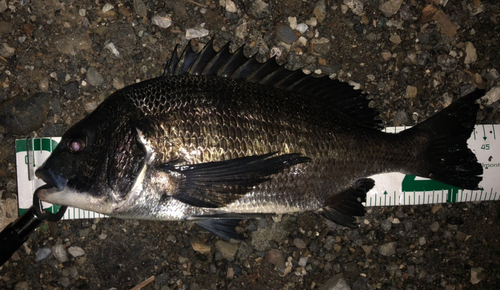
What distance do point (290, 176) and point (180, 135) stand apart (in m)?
0.83

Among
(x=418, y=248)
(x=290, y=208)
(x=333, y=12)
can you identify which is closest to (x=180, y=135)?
(x=290, y=208)

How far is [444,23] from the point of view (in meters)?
3.06

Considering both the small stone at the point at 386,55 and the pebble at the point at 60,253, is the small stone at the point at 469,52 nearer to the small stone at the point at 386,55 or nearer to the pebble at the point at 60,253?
the small stone at the point at 386,55

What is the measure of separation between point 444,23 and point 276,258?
268 cm

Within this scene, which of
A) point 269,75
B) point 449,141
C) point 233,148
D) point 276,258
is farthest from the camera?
point 276,258

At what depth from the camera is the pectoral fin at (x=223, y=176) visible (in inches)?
80.6

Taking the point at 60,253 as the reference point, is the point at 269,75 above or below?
above

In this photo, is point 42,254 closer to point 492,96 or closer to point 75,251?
point 75,251

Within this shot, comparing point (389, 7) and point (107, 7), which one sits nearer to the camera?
point (107, 7)

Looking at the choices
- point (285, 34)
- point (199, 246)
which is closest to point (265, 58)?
point (285, 34)

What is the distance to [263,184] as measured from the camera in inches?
92.1

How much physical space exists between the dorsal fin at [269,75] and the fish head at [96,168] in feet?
2.11

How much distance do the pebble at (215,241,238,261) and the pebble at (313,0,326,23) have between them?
2.19m

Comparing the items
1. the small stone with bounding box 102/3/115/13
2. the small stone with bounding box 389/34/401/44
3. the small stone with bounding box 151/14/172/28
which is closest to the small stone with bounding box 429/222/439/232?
the small stone with bounding box 389/34/401/44
